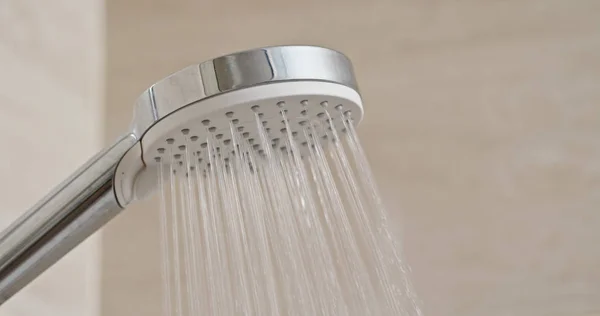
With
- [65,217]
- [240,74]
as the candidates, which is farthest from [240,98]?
[65,217]

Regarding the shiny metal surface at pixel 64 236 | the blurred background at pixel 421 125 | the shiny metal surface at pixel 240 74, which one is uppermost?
the blurred background at pixel 421 125

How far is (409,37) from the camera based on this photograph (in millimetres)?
879

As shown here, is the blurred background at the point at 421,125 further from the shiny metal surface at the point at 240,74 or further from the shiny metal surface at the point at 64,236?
the shiny metal surface at the point at 240,74

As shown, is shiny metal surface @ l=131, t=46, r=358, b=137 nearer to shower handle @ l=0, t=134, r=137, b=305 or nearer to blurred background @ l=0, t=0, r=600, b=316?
shower handle @ l=0, t=134, r=137, b=305

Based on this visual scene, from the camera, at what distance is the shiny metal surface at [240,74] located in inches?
17.6

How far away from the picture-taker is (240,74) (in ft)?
1.48

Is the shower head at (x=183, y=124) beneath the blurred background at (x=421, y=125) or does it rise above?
beneath

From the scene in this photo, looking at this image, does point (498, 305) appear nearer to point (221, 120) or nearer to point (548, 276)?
point (548, 276)

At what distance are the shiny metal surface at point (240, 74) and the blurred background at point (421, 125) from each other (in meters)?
0.34

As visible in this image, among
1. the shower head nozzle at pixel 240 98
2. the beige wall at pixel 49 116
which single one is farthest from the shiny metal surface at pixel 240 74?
the beige wall at pixel 49 116

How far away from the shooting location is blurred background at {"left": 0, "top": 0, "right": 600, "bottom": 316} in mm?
769

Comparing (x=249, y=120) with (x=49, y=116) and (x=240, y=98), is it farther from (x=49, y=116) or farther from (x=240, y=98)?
(x=49, y=116)

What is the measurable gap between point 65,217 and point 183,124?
0.10m

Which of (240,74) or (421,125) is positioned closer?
(240,74)
